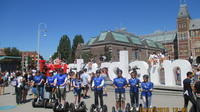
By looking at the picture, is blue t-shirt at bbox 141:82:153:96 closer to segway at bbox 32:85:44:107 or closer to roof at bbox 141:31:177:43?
segway at bbox 32:85:44:107

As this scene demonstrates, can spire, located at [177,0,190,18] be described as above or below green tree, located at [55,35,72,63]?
above

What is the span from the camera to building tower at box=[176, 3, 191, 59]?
7862 centimetres

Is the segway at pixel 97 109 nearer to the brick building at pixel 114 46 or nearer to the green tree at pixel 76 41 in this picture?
the brick building at pixel 114 46

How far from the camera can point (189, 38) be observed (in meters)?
78.4

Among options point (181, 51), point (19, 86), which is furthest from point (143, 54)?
point (19, 86)

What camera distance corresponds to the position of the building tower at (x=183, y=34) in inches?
3095

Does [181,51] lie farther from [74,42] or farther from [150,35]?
[74,42]

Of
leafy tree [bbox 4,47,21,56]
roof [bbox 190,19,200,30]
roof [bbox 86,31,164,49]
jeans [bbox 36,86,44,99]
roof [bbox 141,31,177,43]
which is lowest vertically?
jeans [bbox 36,86,44,99]

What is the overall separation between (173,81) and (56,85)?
9.44 m

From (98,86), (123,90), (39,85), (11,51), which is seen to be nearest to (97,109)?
(98,86)

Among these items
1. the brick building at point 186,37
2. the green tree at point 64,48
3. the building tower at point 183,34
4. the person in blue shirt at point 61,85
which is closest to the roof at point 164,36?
the brick building at point 186,37

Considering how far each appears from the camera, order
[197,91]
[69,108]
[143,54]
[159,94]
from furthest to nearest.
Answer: [143,54] → [159,94] → [69,108] → [197,91]

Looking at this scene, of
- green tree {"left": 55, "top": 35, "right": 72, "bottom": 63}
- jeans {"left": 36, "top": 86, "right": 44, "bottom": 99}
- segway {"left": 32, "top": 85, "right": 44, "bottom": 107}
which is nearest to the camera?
segway {"left": 32, "top": 85, "right": 44, "bottom": 107}


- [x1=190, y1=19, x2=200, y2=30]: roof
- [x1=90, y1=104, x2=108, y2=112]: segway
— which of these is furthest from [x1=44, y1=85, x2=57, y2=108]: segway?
[x1=190, y1=19, x2=200, y2=30]: roof
